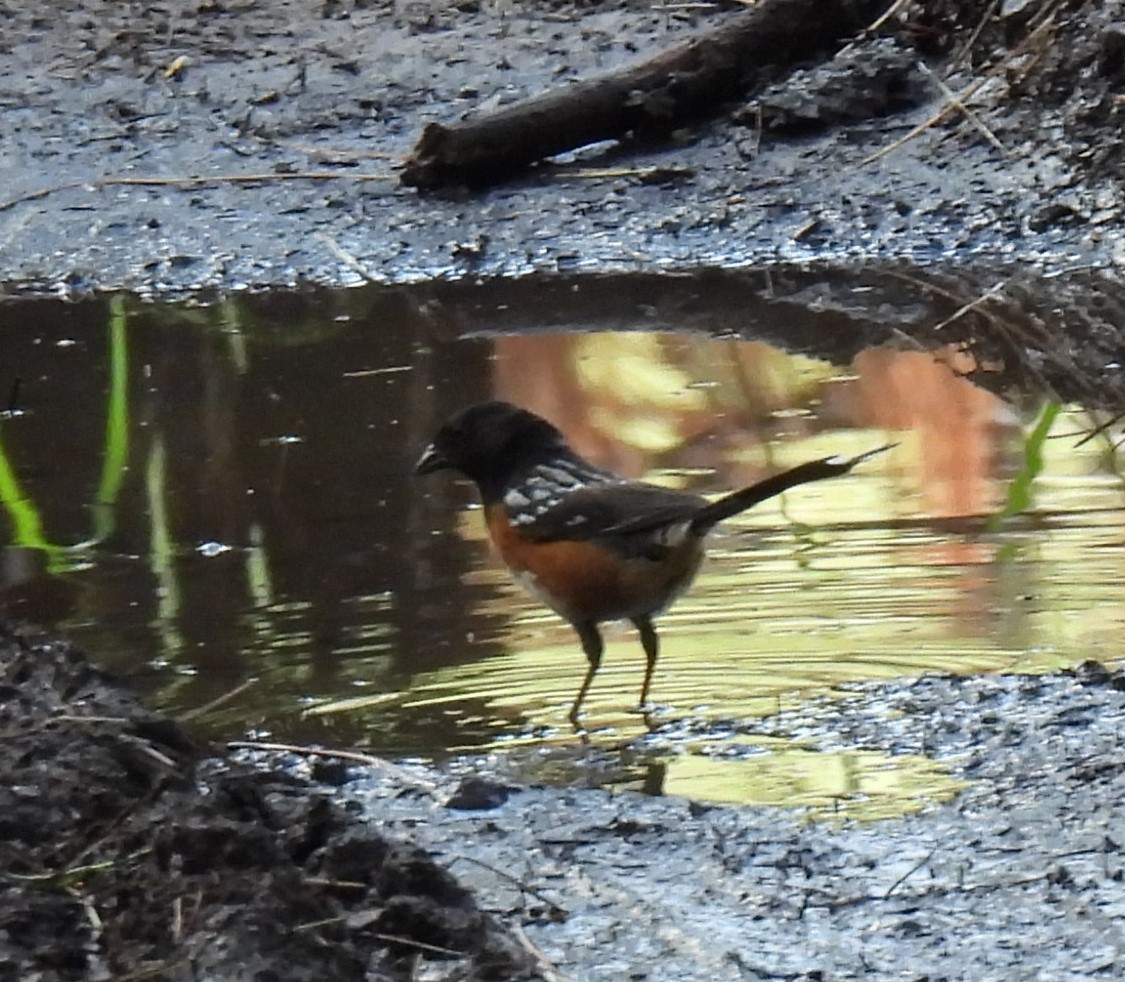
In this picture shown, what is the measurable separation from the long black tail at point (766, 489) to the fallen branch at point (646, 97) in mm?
4679

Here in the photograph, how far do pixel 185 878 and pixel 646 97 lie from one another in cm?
653

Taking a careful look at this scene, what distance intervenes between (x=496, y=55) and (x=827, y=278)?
271cm

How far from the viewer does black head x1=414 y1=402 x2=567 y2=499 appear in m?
5.16

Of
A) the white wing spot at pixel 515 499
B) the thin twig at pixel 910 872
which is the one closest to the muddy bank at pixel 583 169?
the white wing spot at pixel 515 499

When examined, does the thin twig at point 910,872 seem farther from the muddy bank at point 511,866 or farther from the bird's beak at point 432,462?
the bird's beak at point 432,462

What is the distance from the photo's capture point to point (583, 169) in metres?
9.33

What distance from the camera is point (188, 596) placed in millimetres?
5422

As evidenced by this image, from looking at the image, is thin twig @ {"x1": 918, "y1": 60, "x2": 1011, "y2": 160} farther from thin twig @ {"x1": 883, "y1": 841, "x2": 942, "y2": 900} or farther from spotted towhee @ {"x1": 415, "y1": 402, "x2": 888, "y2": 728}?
thin twig @ {"x1": 883, "y1": 841, "x2": 942, "y2": 900}

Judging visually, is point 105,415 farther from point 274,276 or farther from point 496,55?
point 496,55

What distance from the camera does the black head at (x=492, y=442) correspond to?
5160 millimetres

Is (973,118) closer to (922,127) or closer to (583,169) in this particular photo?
(922,127)

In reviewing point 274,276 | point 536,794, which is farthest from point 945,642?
point 274,276

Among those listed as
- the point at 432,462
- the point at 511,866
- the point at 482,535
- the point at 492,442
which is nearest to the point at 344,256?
the point at 482,535

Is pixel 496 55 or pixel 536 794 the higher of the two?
pixel 496 55
